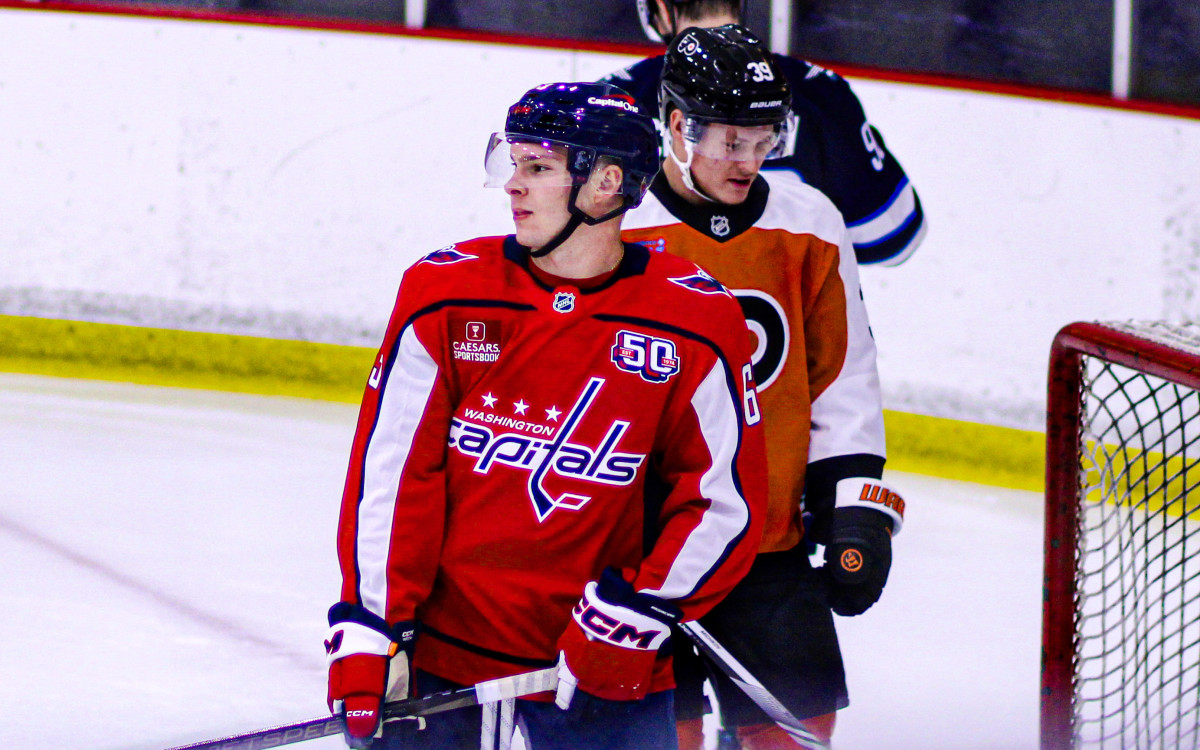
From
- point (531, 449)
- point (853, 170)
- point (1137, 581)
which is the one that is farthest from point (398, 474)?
point (1137, 581)

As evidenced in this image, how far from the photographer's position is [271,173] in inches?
162

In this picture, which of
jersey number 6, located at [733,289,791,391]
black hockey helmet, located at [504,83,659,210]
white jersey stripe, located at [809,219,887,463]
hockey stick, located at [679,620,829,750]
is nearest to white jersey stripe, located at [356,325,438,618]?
black hockey helmet, located at [504,83,659,210]

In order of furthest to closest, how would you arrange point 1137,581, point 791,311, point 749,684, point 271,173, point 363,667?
point 271,173, point 1137,581, point 791,311, point 749,684, point 363,667

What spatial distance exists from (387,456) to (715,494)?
320 mm

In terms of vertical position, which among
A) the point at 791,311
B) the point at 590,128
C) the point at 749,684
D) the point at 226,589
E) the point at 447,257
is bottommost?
the point at 226,589

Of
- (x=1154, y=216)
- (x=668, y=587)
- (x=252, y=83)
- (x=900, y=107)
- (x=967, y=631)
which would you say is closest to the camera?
(x=668, y=587)

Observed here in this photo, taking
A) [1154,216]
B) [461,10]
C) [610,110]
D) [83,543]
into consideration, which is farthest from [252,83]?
[610,110]

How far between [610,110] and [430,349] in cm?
30

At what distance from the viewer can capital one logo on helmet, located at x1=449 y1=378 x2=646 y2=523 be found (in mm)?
1313

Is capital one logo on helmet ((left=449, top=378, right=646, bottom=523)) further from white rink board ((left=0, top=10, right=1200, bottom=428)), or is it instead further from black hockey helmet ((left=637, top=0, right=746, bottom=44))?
white rink board ((left=0, top=10, right=1200, bottom=428))

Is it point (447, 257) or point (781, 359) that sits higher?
point (447, 257)

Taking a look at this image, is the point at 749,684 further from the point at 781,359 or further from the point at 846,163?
the point at 846,163

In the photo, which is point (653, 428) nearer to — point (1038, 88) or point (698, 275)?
point (698, 275)

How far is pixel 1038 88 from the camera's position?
12.2ft
